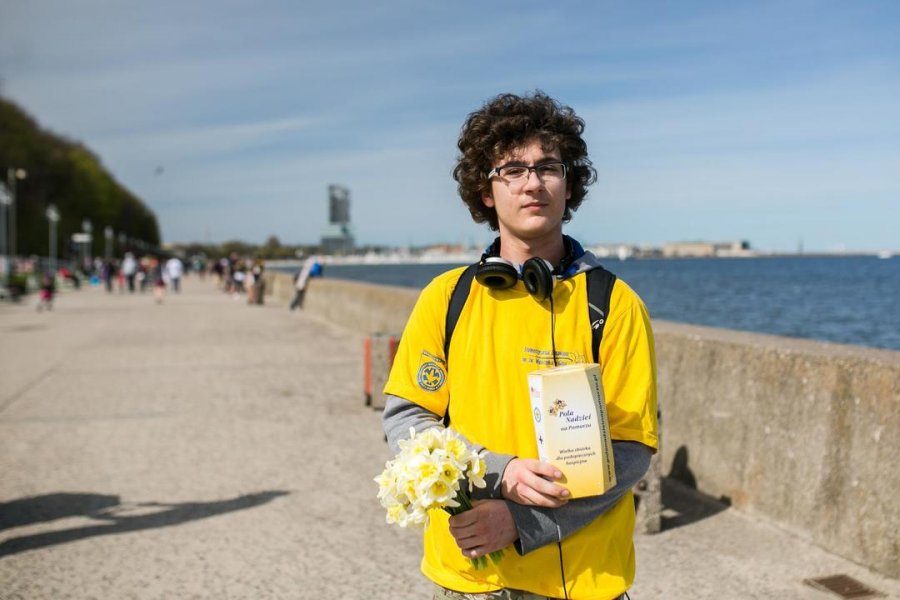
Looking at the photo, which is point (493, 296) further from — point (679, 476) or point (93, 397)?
point (93, 397)

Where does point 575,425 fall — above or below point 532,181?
below

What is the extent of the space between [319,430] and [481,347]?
269 inches

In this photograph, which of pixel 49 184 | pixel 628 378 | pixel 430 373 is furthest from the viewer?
pixel 49 184

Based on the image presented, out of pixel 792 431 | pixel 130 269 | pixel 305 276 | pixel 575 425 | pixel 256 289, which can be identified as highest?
pixel 575 425

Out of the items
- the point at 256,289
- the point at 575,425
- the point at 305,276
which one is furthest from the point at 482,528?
the point at 256,289

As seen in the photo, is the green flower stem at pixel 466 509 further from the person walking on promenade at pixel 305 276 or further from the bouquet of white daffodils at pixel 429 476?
the person walking on promenade at pixel 305 276

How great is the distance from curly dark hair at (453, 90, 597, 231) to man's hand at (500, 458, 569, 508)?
839 mm

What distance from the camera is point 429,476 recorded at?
205cm

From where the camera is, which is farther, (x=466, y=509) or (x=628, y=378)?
(x=628, y=378)

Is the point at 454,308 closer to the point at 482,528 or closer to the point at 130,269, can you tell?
the point at 482,528

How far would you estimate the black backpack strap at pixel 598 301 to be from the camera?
7.45ft

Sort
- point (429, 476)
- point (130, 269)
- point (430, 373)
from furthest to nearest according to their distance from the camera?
point (130, 269), point (430, 373), point (429, 476)

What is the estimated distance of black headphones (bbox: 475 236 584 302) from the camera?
7.34 ft

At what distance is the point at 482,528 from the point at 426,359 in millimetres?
467
